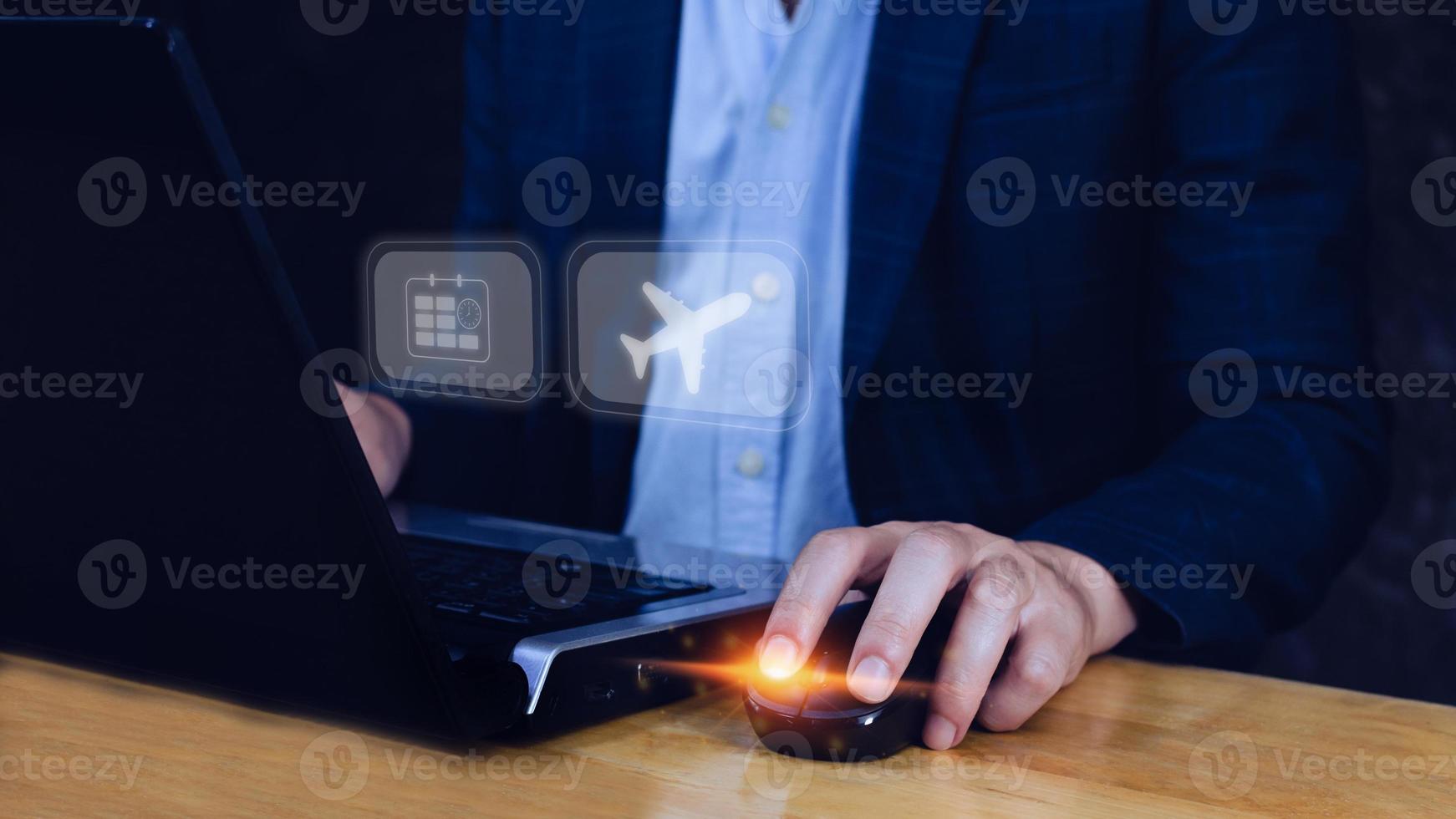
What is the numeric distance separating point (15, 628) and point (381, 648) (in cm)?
25

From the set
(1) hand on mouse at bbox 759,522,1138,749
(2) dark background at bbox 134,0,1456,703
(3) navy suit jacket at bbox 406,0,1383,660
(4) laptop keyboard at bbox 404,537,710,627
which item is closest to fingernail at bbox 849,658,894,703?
(1) hand on mouse at bbox 759,522,1138,749

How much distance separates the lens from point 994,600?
19.7 inches

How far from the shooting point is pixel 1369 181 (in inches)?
56.2

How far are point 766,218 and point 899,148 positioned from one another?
15 centimetres

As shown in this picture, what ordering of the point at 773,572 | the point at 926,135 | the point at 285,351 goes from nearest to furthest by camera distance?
the point at 285,351 < the point at 773,572 < the point at 926,135

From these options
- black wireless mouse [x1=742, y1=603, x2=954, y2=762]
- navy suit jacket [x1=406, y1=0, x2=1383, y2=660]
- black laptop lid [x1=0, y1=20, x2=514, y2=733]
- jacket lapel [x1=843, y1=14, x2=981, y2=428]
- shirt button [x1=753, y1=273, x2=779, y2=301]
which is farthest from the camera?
shirt button [x1=753, y1=273, x2=779, y2=301]

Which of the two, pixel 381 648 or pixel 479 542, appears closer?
pixel 381 648

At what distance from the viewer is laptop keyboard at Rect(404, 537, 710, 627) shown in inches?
19.7

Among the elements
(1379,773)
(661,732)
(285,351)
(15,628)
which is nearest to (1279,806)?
(1379,773)

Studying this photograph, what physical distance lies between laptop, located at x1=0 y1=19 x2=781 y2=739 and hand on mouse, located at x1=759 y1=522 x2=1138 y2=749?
53mm

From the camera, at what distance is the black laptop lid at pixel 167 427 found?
0.32 meters

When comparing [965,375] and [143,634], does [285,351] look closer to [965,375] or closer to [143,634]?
[143,634]

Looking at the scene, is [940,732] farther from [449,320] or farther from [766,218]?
→ [449,320]

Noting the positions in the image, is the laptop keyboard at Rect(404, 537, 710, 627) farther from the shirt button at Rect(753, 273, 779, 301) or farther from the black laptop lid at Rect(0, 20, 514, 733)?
the shirt button at Rect(753, 273, 779, 301)
